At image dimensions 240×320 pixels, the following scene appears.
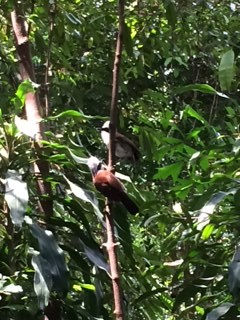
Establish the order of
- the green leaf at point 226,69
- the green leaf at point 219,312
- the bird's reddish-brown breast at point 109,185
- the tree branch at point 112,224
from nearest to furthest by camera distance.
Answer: the tree branch at point 112,224
the bird's reddish-brown breast at point 109,185
the green leaf at point 219,312
the green leaf at point 226,69

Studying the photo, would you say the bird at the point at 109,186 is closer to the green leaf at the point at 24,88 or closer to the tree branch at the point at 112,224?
the tree branch at the point at 112,224

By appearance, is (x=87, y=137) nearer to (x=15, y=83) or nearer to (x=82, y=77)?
(x=82, y=77)

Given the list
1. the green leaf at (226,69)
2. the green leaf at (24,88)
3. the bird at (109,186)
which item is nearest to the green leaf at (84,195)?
the bird at (109,186)

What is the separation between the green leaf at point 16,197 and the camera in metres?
1.12

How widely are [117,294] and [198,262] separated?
48 centimetres

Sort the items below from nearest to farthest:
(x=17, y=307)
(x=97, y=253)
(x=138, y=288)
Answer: (x=17, y=307) < (x=97, y=253) < (x=138, y=288)

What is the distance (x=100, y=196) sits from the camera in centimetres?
144

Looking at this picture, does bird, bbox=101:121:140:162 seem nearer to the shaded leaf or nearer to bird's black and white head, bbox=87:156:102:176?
bird's black and white head, bbox=87:156:102:176

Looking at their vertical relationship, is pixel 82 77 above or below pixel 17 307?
above

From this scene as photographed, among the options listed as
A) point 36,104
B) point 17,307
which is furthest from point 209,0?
point 17,307

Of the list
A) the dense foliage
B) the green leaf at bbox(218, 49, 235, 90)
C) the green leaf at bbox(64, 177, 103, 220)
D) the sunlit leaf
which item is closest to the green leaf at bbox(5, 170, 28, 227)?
the dense foliage

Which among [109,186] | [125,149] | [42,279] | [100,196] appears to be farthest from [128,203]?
[125,149]

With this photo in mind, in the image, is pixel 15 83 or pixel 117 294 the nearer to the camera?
pixel 117 294

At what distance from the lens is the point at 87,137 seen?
238 cm
